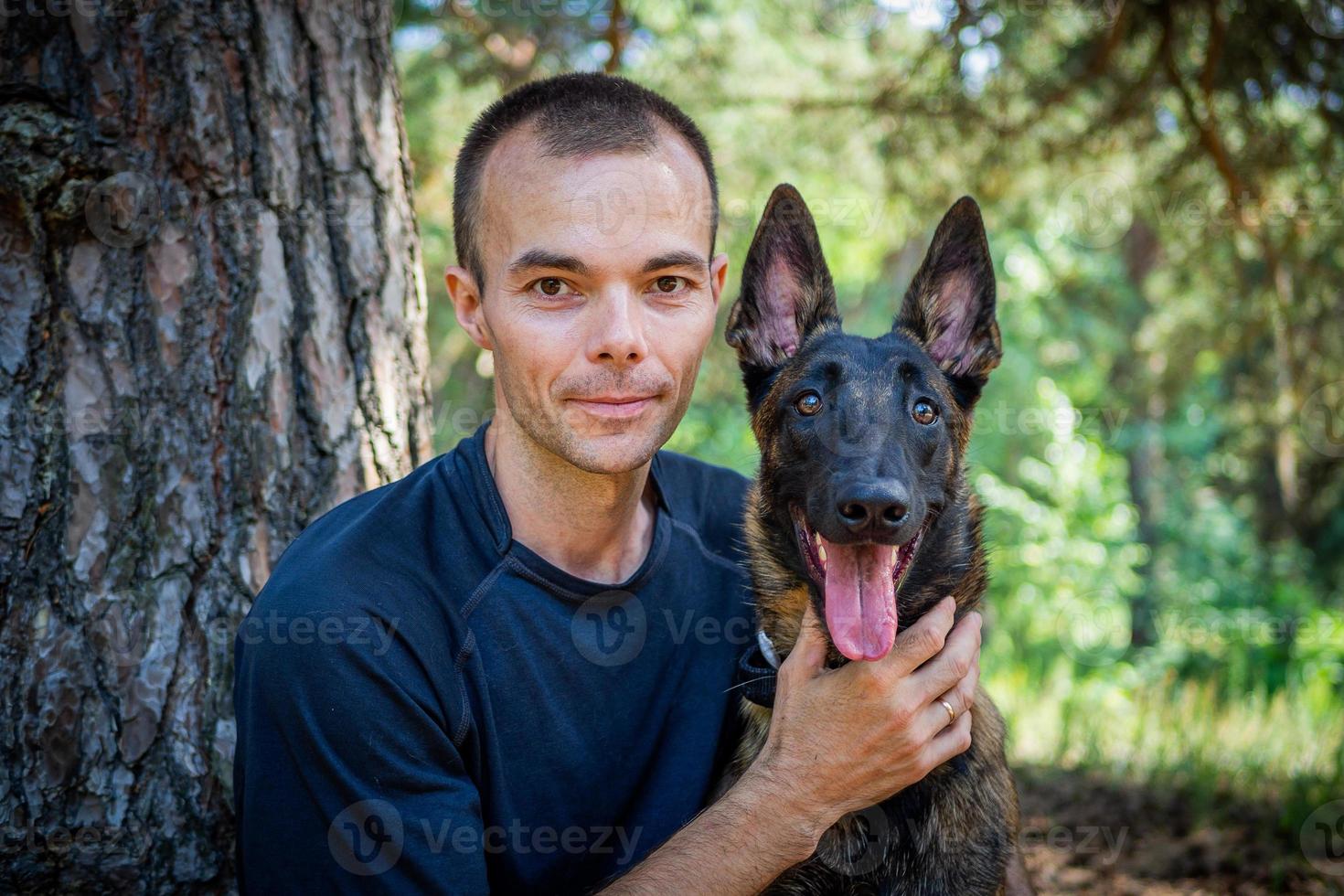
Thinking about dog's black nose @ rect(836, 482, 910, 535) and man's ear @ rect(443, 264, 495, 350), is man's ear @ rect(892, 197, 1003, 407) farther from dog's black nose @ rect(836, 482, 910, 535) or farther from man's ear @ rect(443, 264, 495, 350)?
man's ear @ rect(443, 264, 495, 350)

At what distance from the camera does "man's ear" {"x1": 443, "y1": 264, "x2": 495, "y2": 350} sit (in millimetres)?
2891

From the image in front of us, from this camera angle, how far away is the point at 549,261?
2570mm

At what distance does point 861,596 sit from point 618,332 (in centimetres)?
94

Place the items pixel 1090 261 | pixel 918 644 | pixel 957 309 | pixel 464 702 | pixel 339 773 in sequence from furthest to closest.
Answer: pixel 1090 261 < pixel 957 309 < pixel 918 644 < pixel 464 702 < pixel 339 773

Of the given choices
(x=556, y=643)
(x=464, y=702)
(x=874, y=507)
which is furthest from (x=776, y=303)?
(x=464, y=702)

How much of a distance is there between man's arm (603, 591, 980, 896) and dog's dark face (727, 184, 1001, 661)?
120 millimetres

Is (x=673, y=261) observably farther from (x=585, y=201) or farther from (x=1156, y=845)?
(x=1156, y=845)

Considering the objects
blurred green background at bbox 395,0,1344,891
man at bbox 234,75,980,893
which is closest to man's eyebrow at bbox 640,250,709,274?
man at bbox 234,75,980,893

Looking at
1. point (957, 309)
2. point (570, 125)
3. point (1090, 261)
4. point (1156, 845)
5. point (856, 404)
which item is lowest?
point (1156, 845)

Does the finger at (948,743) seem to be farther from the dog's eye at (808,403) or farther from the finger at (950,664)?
the dog's eye at (808,403)

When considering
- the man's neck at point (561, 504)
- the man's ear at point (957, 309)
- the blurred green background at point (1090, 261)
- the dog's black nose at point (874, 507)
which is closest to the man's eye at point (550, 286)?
the man's neck at point (561, 504)

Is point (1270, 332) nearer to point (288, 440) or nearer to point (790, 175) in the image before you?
point (790, 175)

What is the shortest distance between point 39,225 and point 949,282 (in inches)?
104

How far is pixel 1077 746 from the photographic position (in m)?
7.25
